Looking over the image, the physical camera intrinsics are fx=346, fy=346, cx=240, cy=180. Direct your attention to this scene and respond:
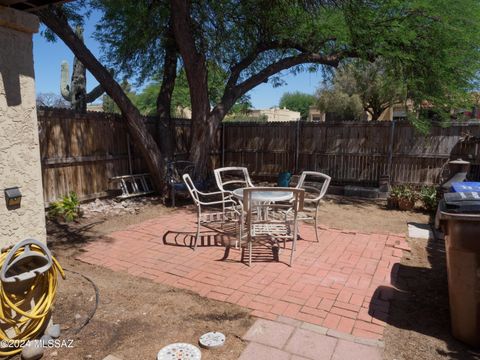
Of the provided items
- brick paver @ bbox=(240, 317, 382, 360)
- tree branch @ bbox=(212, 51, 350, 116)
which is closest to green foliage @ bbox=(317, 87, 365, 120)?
tree branch @ bbox=(212, 51, 350, 116)

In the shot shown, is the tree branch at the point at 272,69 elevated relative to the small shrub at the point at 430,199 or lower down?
elevated

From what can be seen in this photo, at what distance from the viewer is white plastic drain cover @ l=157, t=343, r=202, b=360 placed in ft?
7.90

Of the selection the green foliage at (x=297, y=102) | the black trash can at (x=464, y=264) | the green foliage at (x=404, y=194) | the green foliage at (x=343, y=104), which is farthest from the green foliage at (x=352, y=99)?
the green foliage at (x=297, y=102)

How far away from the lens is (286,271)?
395cm

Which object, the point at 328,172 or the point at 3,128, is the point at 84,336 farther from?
the point at 328,172

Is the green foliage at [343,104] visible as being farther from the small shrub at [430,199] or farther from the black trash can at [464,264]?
A: the black trash can at [464,264]

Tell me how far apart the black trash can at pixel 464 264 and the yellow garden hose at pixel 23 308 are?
10.0 feet

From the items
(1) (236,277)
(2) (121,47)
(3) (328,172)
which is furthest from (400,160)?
(2) (121,47)

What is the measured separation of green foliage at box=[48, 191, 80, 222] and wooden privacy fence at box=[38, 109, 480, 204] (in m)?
0.42

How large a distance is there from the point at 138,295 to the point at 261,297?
1195 mm

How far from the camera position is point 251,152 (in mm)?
11086

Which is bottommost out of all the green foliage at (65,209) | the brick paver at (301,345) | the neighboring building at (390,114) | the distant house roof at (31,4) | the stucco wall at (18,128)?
the brick paver at (301,345)

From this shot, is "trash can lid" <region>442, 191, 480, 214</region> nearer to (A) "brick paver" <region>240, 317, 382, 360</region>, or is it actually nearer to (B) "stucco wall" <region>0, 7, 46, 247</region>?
(A) "brick paver" <region>240, 317, 382, 360</region>

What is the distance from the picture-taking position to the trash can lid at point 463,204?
8.47 ft
